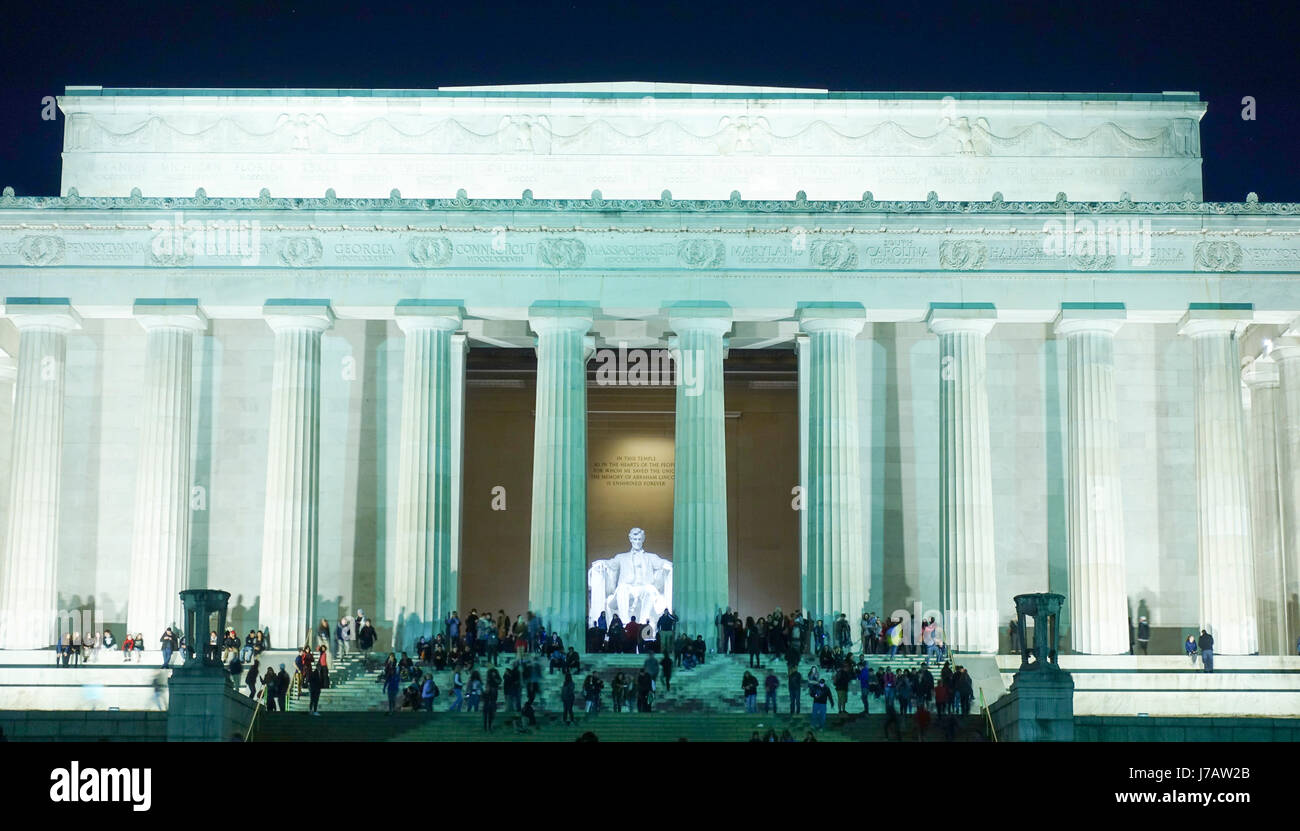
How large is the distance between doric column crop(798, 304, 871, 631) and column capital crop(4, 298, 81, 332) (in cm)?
2466

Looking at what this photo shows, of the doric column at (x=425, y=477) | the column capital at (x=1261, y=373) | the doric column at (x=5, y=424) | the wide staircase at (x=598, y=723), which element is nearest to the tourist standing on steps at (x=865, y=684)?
the wide staircase at (x=598, y=723)

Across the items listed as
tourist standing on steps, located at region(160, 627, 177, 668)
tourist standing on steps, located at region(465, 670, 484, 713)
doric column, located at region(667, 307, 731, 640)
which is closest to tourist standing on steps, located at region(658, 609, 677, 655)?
doric column, located at region(667, 307, 731, 640)

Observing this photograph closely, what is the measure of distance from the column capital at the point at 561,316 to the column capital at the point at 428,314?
2569 mm

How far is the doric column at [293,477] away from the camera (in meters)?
60.7

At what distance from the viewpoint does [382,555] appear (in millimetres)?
67312

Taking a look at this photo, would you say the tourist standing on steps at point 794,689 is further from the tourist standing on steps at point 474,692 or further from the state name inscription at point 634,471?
the state name inscription at point 634,471

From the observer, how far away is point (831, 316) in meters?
62.2

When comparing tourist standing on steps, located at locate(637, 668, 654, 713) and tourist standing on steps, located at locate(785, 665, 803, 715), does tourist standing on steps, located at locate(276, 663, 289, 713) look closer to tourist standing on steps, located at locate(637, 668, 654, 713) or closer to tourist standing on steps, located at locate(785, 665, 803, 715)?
tourist standing on steps, located at locate(637, 668, 654, 713)

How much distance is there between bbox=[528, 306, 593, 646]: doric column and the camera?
199 ft

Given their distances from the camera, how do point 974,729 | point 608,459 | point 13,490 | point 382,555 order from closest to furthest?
point 974,729 → point 13,490 → point 382,555 → point 608,459
